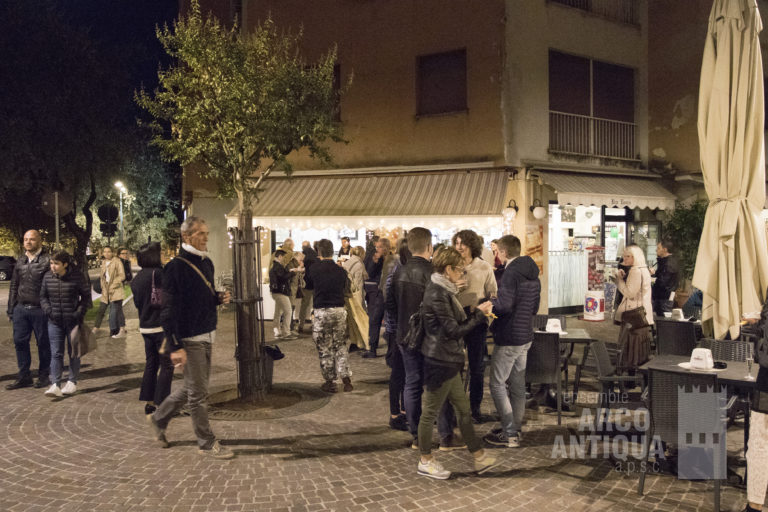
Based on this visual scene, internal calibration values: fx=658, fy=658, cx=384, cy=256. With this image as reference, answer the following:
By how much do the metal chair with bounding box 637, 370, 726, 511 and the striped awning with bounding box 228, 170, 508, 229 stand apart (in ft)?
27.7

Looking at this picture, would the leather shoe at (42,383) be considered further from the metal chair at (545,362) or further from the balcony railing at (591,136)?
the balcony railing at (591,136)

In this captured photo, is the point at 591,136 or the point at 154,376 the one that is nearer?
the point at 154,376

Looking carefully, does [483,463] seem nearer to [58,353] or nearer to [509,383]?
[509,383]

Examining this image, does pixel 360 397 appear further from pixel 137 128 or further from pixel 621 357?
pixel 137 128

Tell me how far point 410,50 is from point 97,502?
40.2 ft

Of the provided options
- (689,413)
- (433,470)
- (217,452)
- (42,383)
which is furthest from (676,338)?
(42,383)

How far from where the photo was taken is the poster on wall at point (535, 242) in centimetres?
1380

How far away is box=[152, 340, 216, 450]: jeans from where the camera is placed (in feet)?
18.8

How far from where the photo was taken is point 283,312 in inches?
484

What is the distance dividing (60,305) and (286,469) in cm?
414

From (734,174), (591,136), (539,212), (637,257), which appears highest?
(591,136)

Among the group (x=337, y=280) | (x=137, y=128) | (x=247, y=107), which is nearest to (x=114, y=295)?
(x=247, y=107)

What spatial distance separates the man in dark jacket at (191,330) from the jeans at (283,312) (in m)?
6.19

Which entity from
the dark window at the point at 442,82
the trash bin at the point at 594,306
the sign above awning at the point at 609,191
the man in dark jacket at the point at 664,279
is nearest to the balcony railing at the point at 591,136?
the sign above awning at the point at 609,191
